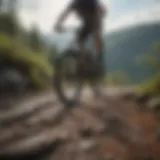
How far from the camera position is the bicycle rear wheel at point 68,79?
42.1 inches

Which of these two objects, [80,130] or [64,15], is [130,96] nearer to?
[80,130]

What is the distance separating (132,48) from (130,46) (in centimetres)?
1

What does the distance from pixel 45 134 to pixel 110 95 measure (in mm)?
241

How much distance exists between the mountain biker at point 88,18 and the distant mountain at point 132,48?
1.4 inches

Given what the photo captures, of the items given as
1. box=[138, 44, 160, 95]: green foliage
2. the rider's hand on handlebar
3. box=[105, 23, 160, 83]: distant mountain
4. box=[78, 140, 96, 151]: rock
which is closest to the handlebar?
the rider's hand on handlebar

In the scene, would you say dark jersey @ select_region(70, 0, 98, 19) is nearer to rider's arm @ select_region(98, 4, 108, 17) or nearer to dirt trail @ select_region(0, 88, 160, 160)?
rider's arm @ select_region(98, 4, 108, 17)

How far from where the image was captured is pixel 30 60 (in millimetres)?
1064

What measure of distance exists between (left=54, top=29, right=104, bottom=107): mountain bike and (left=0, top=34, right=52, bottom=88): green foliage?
3cm

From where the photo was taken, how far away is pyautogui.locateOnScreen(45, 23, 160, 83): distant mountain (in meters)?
1.06

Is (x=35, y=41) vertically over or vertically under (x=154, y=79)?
over

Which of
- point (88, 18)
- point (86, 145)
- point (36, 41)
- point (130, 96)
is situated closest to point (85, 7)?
point (88, 18)

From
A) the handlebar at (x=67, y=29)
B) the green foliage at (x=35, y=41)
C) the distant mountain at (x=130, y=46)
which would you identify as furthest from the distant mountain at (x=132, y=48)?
the green foliage at (x=35, y=41)

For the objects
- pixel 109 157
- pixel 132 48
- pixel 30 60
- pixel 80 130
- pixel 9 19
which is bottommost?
pixel 109 157

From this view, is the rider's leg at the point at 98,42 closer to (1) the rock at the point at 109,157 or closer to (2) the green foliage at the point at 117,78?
(2) the green foliage at the point at 117,78
